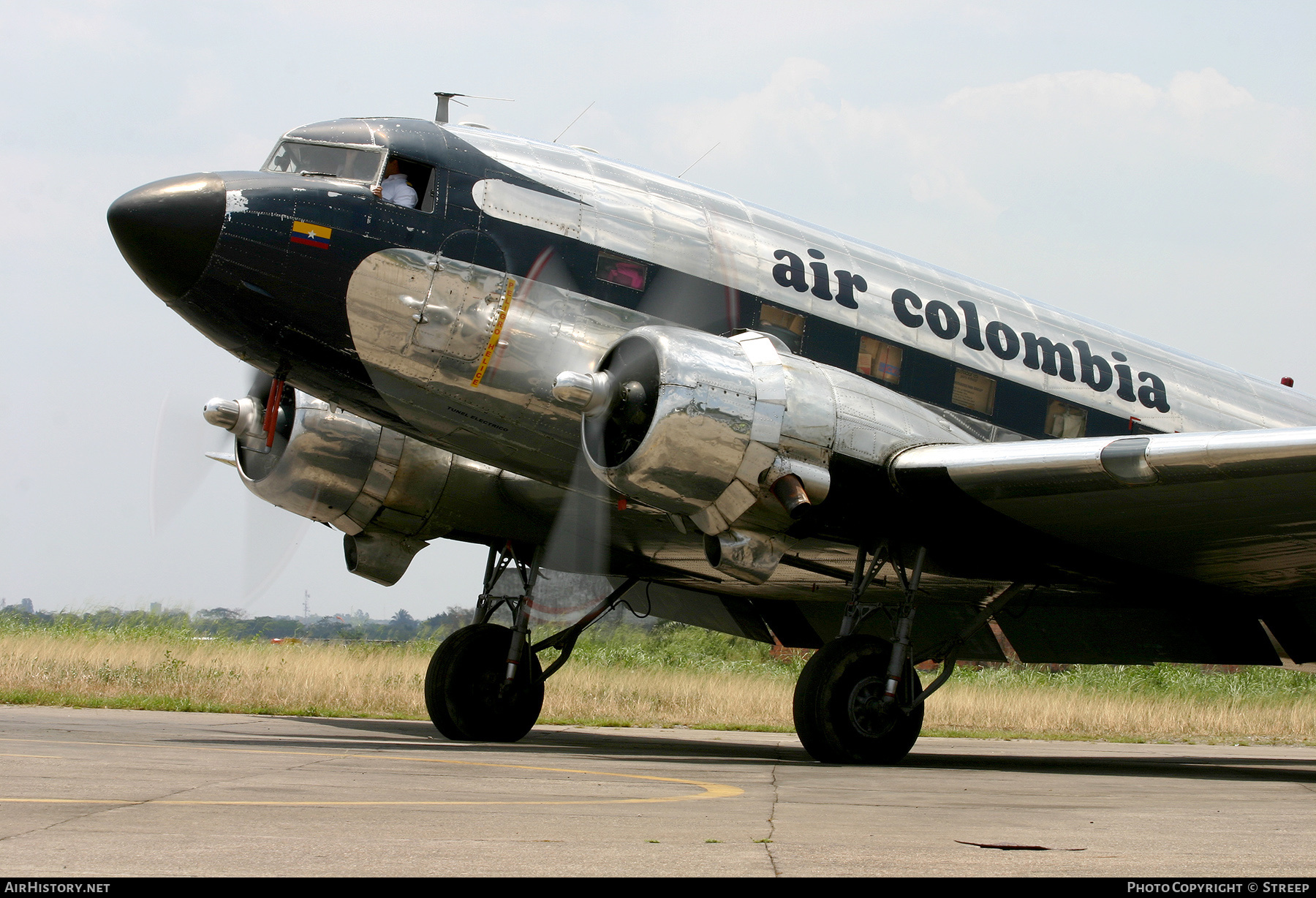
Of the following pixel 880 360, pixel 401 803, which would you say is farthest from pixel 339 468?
pixel 401 803

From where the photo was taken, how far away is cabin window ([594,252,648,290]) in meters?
10.4

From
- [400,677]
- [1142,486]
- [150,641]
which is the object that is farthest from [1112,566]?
[150,641]

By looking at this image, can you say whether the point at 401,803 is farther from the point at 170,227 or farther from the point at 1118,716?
the point at 1118,716

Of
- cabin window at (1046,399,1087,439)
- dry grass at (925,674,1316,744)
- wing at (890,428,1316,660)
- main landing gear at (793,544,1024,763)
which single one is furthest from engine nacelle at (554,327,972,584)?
dry grass at (925,674,1316,744)

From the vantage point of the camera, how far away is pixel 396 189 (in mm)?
9906

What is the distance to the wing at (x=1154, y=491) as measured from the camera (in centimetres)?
889

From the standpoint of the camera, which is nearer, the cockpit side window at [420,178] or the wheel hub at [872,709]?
the cockpit side window at [420,178]

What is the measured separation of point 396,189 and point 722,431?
3.34 m

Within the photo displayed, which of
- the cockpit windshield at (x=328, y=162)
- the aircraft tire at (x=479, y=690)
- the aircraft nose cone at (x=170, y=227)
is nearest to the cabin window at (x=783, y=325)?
the cockpit windshield at (x=328, y=162)

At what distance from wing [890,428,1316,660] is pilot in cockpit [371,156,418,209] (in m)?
4.48

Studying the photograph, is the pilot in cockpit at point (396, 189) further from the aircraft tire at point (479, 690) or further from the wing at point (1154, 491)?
the aircraft tire at point (479, 690)

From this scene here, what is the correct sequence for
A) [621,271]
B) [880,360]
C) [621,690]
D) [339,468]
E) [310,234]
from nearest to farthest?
[310,234], [621,271], [880,360], [339,468], [621,690]

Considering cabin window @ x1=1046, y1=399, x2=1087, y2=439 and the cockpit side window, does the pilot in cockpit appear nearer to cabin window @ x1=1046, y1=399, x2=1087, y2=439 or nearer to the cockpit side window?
the cockpit side window

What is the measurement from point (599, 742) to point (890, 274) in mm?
6120
